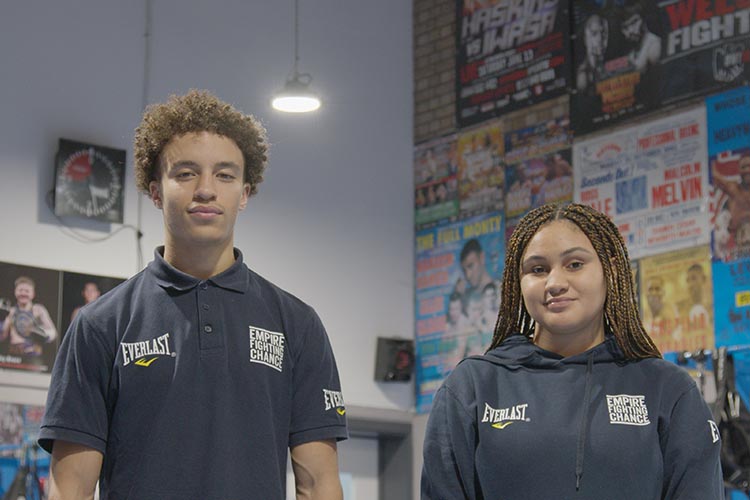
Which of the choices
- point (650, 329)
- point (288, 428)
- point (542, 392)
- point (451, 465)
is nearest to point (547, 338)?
point (542, 392)

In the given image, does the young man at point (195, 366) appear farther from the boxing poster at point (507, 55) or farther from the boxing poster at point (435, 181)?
the boxing poster at point (435, 181)

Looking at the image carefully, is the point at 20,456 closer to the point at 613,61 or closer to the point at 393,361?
the point at 393,361

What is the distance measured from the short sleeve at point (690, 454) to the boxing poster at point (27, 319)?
4556 mm

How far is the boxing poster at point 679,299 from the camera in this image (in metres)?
6.48

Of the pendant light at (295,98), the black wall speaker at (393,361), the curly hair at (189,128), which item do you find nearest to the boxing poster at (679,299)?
the black wall speaker at (393,361)

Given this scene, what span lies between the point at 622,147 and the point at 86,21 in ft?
10.1

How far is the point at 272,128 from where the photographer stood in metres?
7.85

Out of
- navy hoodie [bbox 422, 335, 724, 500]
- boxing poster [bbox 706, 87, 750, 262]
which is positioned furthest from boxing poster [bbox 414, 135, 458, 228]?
navy hoodie [bbox 422, 335, 724, 500]

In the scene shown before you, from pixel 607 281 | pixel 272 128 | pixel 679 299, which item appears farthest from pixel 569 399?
pixel 272 128

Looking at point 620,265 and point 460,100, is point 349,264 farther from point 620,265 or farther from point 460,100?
point 620,265

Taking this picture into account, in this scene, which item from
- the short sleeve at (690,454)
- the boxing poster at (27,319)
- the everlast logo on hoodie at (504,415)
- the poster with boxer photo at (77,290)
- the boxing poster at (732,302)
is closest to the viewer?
the short sleeve at (690,454)

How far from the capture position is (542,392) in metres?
2.88

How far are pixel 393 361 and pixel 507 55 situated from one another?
6.63 feet

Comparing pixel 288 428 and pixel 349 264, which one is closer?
pixel 288 428
